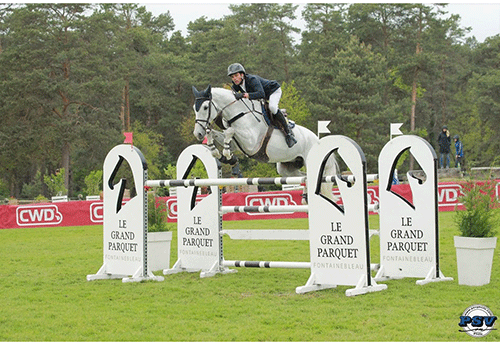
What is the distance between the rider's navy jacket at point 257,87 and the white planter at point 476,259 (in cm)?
277

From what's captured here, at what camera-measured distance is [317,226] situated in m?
7.08

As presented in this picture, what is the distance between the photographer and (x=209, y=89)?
24.0 feet

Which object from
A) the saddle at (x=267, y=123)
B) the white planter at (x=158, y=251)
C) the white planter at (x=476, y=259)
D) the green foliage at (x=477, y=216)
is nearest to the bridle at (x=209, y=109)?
the saddle at (x=267, y=123)

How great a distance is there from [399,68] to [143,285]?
117 ft

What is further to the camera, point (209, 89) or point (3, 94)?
point (3, 94)

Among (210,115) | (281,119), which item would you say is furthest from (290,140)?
(210,115)

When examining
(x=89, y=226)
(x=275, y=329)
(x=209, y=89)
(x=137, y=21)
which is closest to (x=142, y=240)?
(x=209, y=89)

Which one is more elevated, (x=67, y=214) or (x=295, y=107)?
(x=295, y=107)

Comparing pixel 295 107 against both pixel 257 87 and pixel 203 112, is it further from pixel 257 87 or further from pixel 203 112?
pixel 203 112

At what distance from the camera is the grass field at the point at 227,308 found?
5.09m

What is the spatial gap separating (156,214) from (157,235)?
0.98 ft

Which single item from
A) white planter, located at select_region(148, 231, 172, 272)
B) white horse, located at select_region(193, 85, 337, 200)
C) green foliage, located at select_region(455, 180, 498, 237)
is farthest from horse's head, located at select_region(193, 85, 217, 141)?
green foliage, located at select_region(455, 180, 498, 237)

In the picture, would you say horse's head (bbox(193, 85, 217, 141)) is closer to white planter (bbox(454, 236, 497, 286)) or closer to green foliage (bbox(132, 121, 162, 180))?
white planter (bbox(454, 236, 497, 286))

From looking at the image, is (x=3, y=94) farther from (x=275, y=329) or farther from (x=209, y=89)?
(x=275, y=329)
